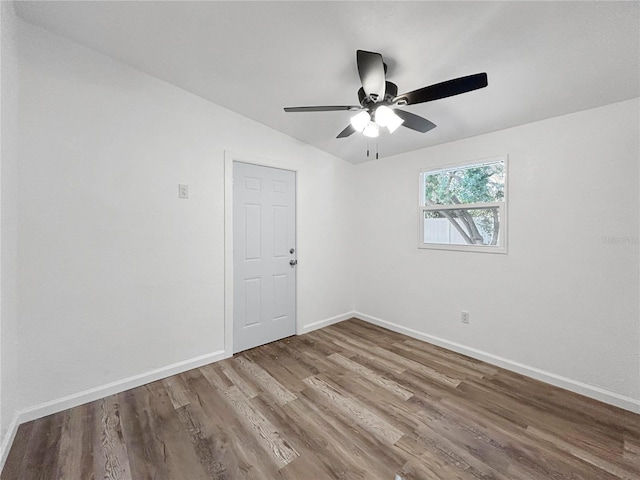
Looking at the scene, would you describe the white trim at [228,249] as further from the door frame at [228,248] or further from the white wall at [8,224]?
the white wall at [8,224]

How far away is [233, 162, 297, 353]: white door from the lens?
116 inches

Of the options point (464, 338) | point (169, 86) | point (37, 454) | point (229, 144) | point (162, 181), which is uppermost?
point (169, 86)

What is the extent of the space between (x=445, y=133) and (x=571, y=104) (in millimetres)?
963

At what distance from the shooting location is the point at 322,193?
12.1 ft

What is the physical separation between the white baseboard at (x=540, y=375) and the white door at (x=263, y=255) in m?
1.60

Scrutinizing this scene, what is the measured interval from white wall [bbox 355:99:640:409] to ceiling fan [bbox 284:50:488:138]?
1.21 m

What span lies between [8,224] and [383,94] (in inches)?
98.9

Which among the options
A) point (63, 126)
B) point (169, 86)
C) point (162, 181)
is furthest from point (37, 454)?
point (169, 86)

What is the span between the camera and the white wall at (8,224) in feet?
5.10

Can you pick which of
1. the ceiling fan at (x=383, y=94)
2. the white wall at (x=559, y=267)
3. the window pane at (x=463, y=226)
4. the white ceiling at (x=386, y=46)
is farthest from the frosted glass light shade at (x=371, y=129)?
the window pane at (x=463, y=226)

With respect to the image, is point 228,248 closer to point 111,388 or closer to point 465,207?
point 111,388

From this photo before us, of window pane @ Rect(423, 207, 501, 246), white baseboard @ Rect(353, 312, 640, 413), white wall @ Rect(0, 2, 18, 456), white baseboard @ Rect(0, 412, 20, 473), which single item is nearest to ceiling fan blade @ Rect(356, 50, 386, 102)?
window pane @ Rect(423, 207, 501, 246)

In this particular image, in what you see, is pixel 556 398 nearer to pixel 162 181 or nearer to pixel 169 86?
pixel 162 181

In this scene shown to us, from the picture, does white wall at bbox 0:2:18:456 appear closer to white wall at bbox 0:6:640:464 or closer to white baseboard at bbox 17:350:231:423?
white wall at bbox 0:6:640:464
